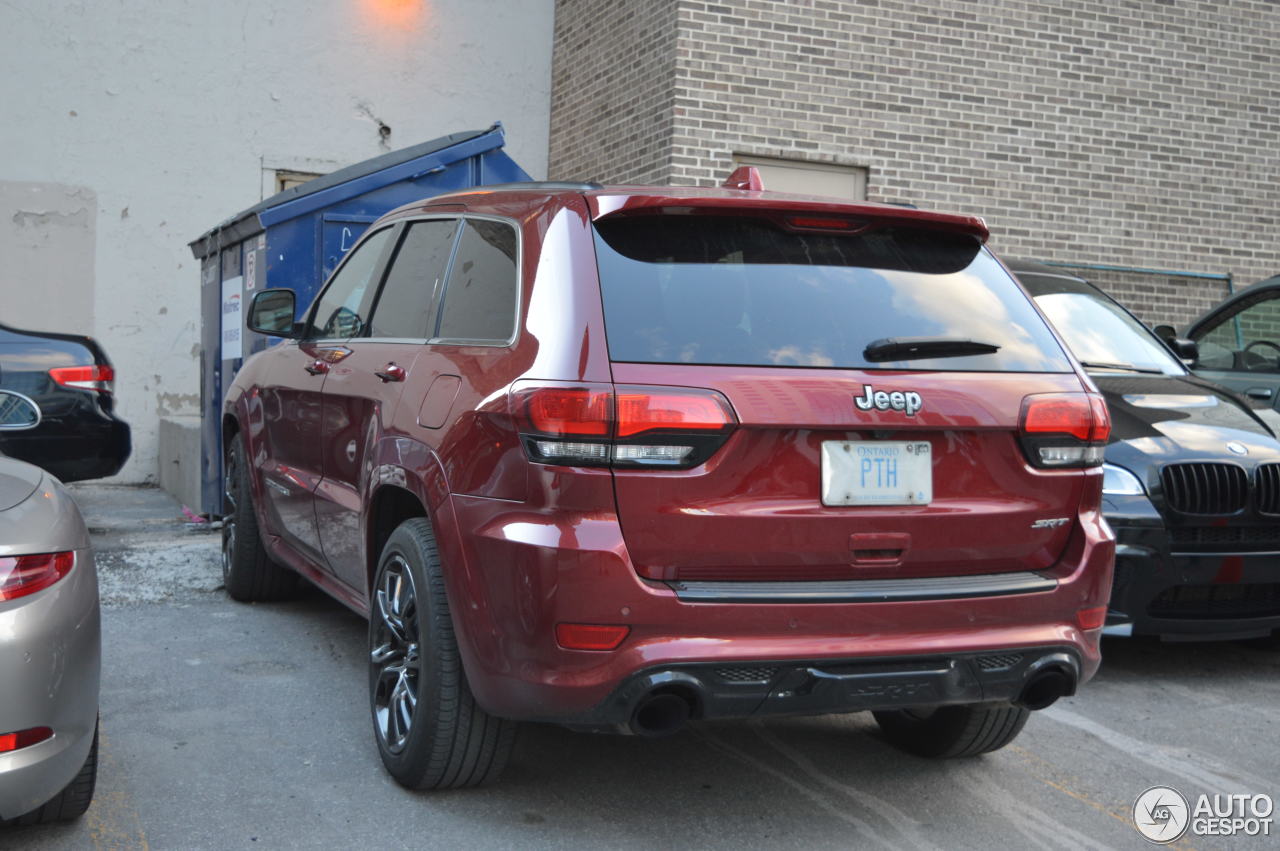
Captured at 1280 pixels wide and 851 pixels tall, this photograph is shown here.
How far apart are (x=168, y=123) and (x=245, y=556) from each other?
22.0 feet

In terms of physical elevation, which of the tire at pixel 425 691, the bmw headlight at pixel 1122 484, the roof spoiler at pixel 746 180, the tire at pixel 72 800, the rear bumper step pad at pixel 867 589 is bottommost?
the tire at pixel 72 800

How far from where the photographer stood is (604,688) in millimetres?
3066

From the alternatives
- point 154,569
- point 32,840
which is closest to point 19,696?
point 32,840

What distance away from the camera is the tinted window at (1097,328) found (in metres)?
6.62

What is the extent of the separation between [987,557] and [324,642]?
3.19 meters

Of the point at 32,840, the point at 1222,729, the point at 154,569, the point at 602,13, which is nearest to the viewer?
the point at 32,840

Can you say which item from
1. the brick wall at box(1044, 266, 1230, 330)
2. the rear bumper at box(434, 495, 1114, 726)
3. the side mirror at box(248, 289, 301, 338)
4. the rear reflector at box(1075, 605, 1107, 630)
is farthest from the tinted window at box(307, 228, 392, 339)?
the brick wall at box(1044, 266, 1230, 330)

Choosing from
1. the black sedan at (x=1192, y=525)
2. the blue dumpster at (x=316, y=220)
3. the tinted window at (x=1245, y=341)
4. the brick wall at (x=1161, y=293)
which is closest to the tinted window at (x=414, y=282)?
the black sedan at (x=1192, y=525)

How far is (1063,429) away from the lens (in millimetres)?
3445

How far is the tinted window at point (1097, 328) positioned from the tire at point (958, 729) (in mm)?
2763

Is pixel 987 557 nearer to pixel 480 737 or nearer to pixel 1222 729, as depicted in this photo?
pixel 480 737

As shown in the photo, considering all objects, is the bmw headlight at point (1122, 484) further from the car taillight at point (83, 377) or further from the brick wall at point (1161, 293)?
the brick wall at point (1161, 293)

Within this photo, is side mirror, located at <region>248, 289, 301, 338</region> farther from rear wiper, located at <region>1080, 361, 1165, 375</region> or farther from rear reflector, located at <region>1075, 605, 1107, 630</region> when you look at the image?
rear wiper, located at <region>1080, 361, 1165, 375</region>

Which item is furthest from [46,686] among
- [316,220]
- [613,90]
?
[613,90]
